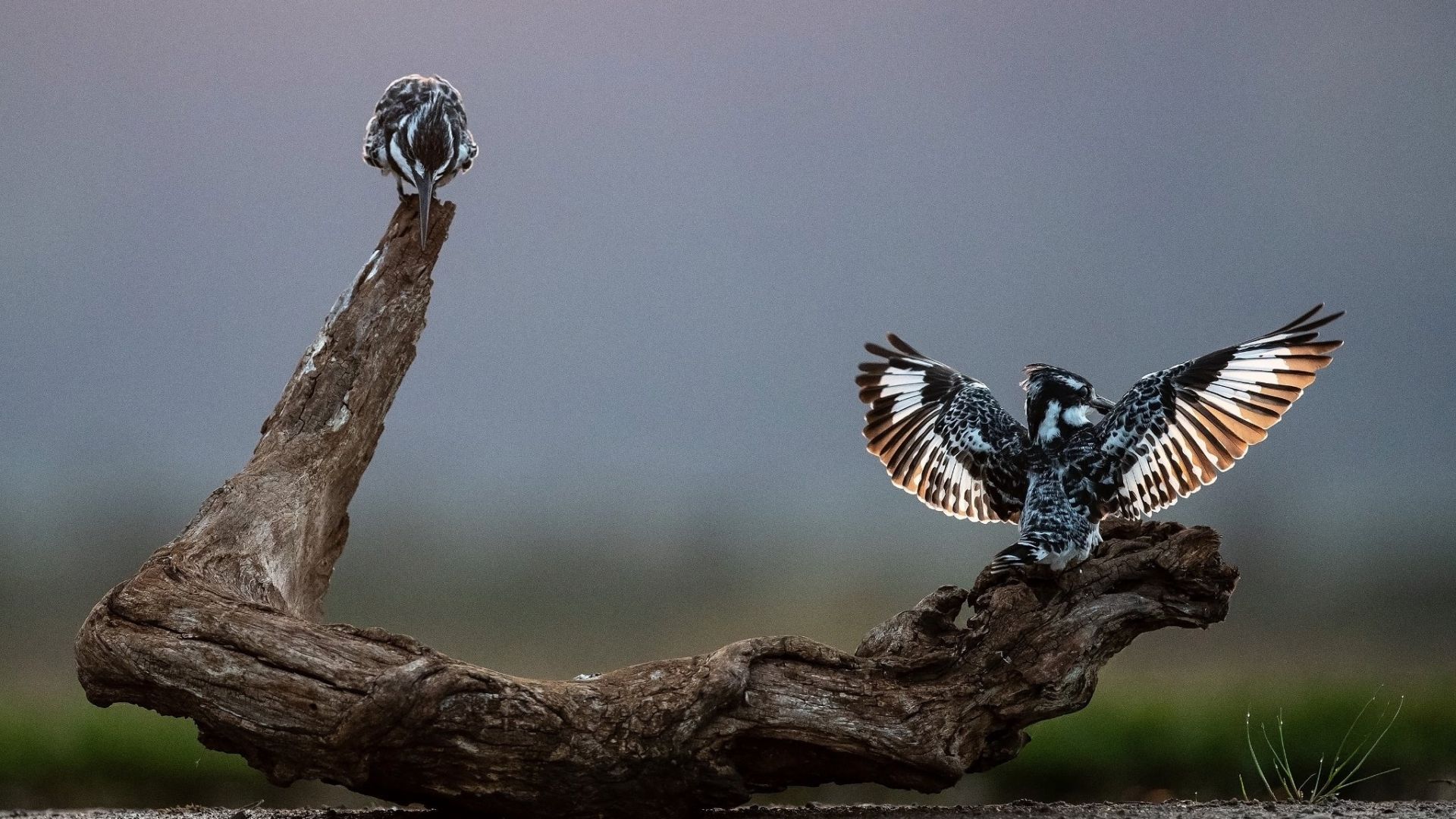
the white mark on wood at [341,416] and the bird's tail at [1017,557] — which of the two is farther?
the white mark on wood at [341,416]

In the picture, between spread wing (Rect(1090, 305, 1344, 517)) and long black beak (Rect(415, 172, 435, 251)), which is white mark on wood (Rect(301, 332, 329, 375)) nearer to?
long black beak (Rect(415, 172, 435, 251))

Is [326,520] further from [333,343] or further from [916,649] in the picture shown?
[916,649]

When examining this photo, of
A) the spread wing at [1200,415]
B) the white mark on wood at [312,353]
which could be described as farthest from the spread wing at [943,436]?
the white mark on wood at [312,353]

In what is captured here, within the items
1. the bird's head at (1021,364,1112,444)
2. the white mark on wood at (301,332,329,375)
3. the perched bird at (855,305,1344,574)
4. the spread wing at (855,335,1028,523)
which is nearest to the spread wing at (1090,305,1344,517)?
the perched bird at (855,305,1344,574)

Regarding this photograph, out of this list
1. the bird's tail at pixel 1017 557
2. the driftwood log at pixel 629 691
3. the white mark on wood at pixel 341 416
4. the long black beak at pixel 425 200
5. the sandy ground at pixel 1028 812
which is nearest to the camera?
the driftwood log at pixel 629 691

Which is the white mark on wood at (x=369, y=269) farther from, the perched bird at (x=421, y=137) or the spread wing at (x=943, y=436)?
A: the spread wing at (x=943, y=436)

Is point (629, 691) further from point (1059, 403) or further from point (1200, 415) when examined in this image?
point (1200, 415)
